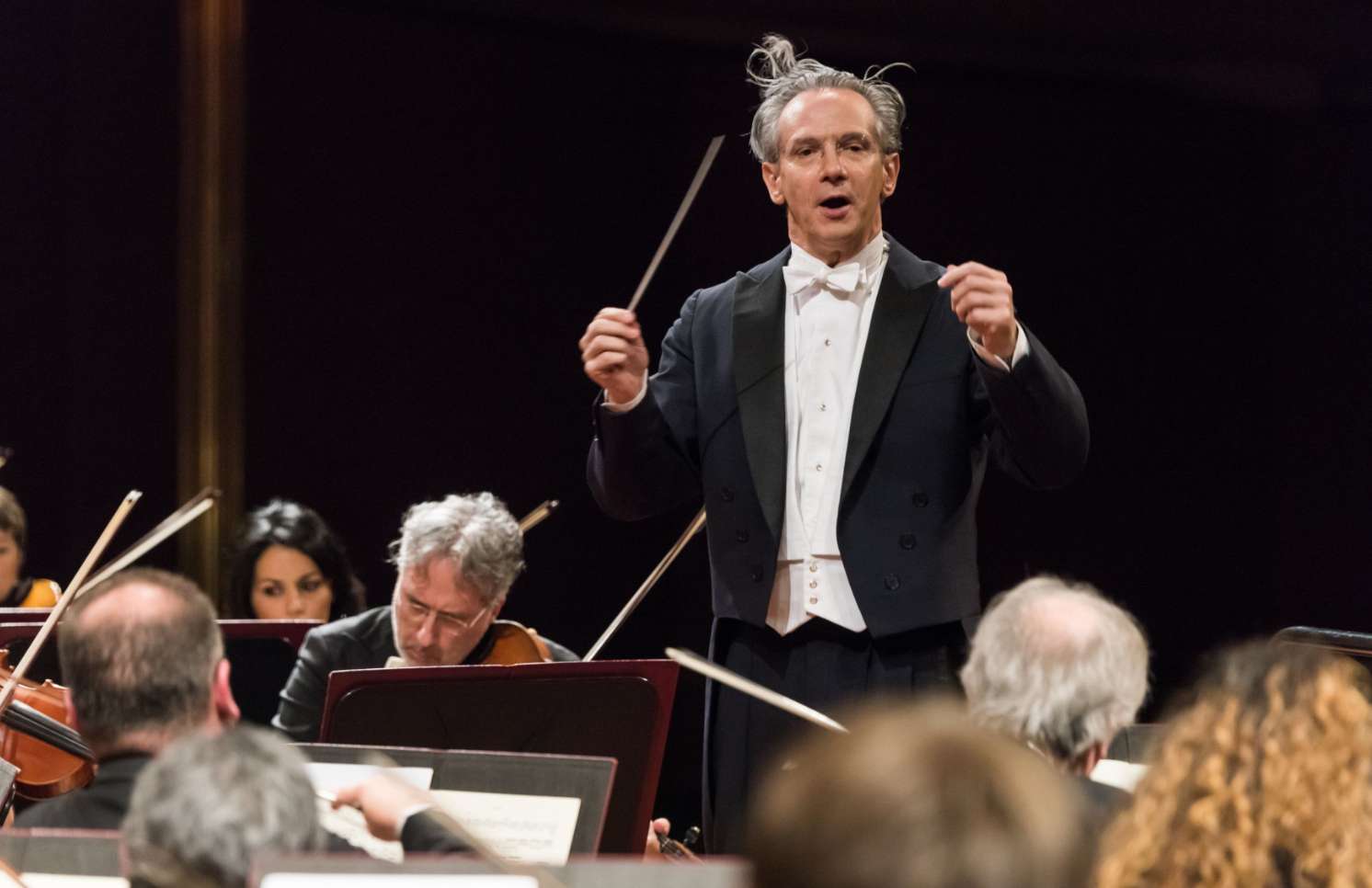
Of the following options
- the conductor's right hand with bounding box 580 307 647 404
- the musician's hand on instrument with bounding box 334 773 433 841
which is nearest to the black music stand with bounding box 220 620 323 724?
the conductor's right hand with bounding box 580 307 647 404

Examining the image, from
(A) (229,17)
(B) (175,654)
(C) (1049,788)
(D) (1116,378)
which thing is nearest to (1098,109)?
(D) (1116,378)

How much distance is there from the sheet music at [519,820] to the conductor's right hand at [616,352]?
582mm

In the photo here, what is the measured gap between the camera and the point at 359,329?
479 centimetres

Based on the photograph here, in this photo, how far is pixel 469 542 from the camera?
3.33 metres

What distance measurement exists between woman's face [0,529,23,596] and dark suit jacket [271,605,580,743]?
1.08 metres

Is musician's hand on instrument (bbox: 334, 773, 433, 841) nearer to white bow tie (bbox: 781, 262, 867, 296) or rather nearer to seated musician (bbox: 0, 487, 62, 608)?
white bow tie (bbox: 781, 262, 867, 296)

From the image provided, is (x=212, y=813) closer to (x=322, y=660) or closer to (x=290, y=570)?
(x=322, y=660)

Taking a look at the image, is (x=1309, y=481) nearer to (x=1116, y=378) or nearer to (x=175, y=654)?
(x=1116, y=378)

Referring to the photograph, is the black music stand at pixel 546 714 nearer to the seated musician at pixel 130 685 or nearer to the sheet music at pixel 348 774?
the sheet music at pixel 348 774

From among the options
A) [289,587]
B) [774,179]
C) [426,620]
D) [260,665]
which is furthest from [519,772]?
[289,587]

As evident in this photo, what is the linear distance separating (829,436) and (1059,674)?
2.30ft

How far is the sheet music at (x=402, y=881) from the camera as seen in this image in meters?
1.26

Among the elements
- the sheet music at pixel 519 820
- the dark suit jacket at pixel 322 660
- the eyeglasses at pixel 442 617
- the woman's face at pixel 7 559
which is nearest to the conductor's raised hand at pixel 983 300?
→ the sheet music at pixel 519 820

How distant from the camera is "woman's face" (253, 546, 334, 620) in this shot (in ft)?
13.4
